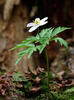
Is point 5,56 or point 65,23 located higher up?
point 65,23

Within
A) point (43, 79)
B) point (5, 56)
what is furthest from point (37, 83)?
point (5, 56)

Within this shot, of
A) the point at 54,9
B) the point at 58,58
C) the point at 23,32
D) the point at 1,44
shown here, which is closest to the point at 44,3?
the point at 54,9

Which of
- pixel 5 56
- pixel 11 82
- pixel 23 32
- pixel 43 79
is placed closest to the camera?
pixel 11 82

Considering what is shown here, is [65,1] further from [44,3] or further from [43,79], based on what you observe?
[43,79]

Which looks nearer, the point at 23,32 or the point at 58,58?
the point at 58,58

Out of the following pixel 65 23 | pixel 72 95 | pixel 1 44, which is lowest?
pixel 72 95

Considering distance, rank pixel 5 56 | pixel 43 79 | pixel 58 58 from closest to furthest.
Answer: pixel 43 79
pixel 58 58
pixel 5 56

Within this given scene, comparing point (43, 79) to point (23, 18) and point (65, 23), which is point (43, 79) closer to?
point (23, 18)
